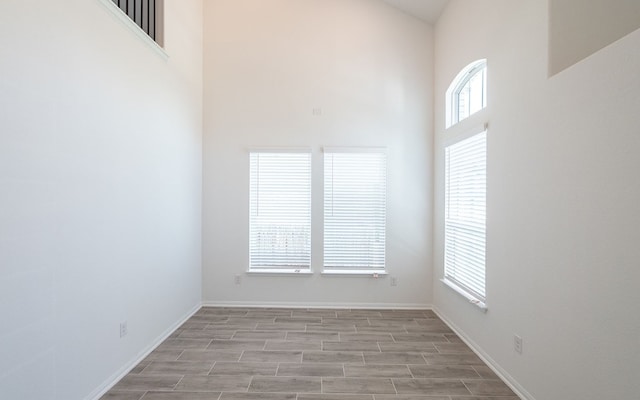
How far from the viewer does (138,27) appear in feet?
8.90

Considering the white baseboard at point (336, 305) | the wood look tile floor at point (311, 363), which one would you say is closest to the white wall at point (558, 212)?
the wood look tile floor at point (311, 363)

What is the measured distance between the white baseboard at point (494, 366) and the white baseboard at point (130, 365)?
327cm

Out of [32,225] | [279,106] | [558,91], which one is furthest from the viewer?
[279,106]

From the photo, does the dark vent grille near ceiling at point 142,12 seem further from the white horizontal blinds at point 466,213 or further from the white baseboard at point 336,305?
the white horizontal blinds at point 466,213

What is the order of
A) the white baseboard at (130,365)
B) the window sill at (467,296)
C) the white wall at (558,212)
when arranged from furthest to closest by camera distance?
the window sill at (467,296) < the white baseboard at (130,365) < the white wall at (558,212)

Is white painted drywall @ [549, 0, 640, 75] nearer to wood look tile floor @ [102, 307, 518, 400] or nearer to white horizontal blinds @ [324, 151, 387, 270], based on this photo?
white horizontal blinds @ [324, 151, 387, 270]

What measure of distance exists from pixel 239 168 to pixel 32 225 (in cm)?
262

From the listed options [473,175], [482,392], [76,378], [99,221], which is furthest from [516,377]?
[99,221]

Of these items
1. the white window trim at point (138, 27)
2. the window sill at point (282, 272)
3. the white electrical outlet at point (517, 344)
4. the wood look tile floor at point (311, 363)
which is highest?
the white window trim at point (138, 27)

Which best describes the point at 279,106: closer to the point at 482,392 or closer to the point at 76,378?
the point at 76,378

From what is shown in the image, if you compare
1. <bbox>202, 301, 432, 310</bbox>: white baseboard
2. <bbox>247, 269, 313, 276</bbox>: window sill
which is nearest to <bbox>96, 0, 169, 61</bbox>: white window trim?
<bbox>247, 269, 313, 276</bbox>: window sill

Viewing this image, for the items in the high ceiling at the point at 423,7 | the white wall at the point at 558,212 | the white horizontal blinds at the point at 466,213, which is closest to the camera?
the white wall at the point at 558,212

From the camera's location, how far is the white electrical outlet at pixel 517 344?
2336 millimetres

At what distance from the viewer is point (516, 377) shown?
2.37 m
